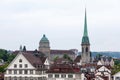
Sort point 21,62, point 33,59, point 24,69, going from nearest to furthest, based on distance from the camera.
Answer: point 21,62 < point 24,69 < point 33,59

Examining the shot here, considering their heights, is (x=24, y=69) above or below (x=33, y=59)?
below

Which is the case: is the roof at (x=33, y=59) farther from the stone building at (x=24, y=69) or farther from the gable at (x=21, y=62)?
the gable at (x=21, y=62)

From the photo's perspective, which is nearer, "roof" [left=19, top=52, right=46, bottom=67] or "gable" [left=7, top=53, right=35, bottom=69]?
"gable" [left=7, top=53, right=35, bottom=69]


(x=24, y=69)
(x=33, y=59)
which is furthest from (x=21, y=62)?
(x=33, y=59)

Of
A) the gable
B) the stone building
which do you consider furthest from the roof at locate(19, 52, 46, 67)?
the gable

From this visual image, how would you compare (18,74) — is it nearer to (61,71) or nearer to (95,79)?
(61,71)

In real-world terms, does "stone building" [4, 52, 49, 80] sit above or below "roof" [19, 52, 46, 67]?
below

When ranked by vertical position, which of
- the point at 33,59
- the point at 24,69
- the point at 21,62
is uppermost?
the point at 33,59

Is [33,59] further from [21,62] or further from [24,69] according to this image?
[21,62]

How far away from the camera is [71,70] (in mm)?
83188

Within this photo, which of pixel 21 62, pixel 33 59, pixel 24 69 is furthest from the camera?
pixel 33 59

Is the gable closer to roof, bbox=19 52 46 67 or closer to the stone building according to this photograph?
the stone building

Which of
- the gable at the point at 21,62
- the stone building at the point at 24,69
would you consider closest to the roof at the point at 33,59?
the stone building at the point at 24,69

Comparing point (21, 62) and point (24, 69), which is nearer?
point (21, 62)
